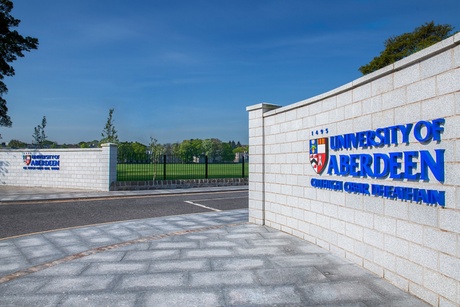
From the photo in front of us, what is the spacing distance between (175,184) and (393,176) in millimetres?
16665

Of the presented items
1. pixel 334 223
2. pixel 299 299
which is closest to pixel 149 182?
pixel 334 223

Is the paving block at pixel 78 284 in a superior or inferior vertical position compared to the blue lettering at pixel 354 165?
inferior

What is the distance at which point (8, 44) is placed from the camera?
82.0 ft

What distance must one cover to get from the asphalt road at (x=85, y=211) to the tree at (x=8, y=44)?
1734 cm

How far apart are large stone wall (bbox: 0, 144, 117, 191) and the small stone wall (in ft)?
2.30

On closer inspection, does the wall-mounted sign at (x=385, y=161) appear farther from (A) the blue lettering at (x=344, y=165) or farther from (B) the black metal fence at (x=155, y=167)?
(B) the black metal fence at (x=155, y=167)

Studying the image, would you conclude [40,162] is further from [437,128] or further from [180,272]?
[437,128]

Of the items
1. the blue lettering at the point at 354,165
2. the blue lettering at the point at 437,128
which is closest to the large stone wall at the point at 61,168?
the blue lettering at the point at 354,165

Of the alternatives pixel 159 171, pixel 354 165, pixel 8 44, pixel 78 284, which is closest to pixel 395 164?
pixel 354 165

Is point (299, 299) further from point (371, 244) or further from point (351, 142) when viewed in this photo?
point (351, 142)

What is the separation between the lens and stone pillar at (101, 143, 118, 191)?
58.5 ft

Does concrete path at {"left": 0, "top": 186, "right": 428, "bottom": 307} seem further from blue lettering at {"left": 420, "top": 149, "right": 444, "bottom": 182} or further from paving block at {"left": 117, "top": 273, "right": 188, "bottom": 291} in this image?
blue lettering at {"left": 420, "top": 149, "right": 444, "bottom": 182}

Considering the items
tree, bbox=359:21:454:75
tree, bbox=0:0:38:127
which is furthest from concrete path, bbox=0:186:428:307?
tree, bbox=359:21:454:75

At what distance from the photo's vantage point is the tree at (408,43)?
95.3ft
